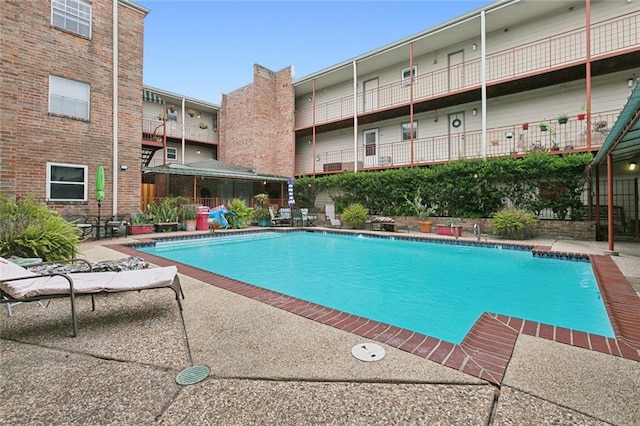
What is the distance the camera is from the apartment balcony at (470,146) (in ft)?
35.9

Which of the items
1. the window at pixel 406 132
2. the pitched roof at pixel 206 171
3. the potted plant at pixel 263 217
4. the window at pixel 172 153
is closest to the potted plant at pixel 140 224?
the pitched roof at pixel 206 171

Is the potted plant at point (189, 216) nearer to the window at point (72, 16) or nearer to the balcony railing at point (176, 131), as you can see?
the balcony railing at point (176, 131)

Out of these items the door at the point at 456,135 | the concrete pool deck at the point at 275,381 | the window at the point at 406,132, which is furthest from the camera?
the window at the point at 406,132

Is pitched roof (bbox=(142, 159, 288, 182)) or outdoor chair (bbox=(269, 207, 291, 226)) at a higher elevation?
pitched roof (bbox=(142, 159, 288, 182))

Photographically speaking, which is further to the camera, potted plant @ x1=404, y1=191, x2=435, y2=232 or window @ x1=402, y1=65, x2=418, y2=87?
window @ x1=402, y1=65, x2=418, y2=87

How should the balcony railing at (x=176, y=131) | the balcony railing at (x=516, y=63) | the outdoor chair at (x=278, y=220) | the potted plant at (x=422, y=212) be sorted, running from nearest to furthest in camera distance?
1. the balcony railing at (x=516, y=63)
2. the potted plant at (x=422, y=212)
3. the outdoor chair at (x=278, y=220)
4. the balcony railing at (x=176, y=131)

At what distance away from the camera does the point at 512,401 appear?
171 centimetres

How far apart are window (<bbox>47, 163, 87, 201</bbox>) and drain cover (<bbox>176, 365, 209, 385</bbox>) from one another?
11016 mm

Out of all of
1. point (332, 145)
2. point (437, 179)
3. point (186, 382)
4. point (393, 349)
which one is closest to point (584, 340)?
point (393, 349)

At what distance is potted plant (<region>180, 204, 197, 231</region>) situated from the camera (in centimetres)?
1221

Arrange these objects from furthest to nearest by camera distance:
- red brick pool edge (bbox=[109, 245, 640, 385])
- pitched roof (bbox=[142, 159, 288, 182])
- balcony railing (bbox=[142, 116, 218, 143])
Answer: balcony railing (bbox=[142, 116, 218, 143]) → pitched roof (bbox=[142, 159, 288, 182]) → red brick pool edge (bbox=[109, 245, 640, 385])

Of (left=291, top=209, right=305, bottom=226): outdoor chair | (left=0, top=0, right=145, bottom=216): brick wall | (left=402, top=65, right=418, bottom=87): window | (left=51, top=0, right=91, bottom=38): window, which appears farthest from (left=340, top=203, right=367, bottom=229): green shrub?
(left=51, top=0, right=91, bottom=38): window

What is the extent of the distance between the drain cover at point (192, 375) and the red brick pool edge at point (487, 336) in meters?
1.20

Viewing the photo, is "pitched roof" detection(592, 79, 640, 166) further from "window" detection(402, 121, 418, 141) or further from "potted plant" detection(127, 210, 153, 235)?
"potted plant" detection(127, 210, 153, 235)
